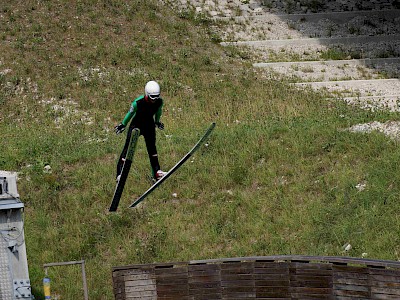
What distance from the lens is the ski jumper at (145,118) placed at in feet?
61.1

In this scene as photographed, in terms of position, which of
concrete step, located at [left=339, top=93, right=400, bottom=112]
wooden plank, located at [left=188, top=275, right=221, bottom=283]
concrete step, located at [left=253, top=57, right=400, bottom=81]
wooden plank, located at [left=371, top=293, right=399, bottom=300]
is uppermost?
concrete step, located at [left=253, top=57, right=400, bottom=81]

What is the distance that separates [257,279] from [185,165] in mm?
6465

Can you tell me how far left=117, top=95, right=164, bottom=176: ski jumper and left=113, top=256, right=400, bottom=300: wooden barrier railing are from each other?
114 inches

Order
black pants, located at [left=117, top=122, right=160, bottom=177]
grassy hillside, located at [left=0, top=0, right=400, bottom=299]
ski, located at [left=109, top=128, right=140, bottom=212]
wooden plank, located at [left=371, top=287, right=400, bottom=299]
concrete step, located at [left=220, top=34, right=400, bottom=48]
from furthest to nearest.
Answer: concrete step, located at [left=220, top=34, right=400, bottom=48]
grassy hillside, located at [left=0, top=0, right=400, bottom=299]
black pants, located at [left=117, top=122, right=160, bottom=177]
ski, located at [left=109, top=128, right=140, bottom=212]
wooden plank, located at [left=371, top=287, right=400, bottom=299]

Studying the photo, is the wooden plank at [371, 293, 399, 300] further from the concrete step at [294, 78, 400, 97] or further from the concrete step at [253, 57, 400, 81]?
the concrete step at [253, 57, 400, 81]

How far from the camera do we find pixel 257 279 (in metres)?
17.3

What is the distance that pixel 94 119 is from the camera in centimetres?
2778

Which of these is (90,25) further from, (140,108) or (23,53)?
(140,108)

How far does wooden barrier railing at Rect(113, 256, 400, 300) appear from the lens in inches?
642

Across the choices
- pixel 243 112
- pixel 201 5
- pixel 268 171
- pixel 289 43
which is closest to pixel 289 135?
pixel 268 171

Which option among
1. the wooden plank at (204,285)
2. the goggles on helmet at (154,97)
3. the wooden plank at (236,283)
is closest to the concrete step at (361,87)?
the goggles on helmet at (154,97)

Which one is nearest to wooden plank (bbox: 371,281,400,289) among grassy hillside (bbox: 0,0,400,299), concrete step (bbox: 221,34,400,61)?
grassy hillside (bbox: 0,0,400,299)

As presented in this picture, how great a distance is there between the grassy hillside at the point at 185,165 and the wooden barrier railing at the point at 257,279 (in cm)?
207

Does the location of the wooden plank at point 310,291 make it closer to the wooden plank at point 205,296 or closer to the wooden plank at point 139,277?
the wooden plank at point 205,296
